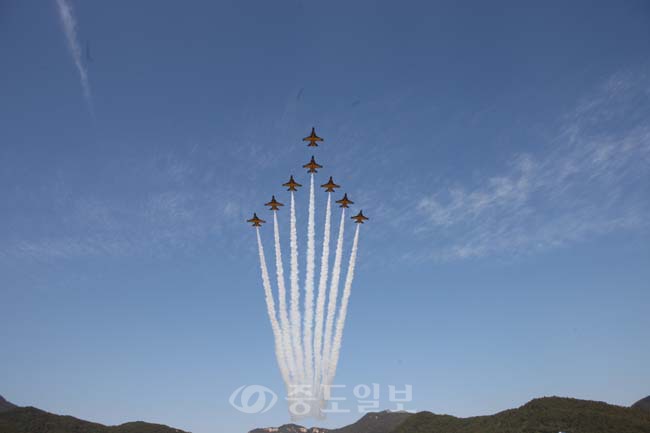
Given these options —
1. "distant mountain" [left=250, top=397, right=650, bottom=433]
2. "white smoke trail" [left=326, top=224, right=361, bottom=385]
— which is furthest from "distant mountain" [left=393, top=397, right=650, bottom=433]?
"white smoke trail" [left=326, top=224, right=361, bottom=385]

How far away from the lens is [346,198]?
282 feet

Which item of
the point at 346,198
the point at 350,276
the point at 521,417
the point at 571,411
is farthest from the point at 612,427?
the point at 346,198

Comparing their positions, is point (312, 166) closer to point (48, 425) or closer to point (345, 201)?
point (345, 201)

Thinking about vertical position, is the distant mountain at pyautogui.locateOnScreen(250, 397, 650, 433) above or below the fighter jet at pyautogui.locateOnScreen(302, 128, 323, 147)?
below

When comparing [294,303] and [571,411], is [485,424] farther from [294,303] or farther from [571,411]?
[294,303]

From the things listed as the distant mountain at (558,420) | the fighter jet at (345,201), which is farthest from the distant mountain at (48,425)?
the fighter jet at (345,201)

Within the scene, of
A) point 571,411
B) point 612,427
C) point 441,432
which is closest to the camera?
point 612,427

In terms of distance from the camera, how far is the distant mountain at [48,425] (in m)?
148

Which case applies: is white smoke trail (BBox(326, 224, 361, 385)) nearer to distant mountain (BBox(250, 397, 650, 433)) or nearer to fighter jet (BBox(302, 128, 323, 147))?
fighter jet (BBox(302, 128, 323, 147))

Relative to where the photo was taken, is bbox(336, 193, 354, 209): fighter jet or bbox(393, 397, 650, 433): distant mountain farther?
bbox(393, 397, 650, 433): distant mountain

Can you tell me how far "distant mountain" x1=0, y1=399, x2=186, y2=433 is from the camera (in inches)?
5832

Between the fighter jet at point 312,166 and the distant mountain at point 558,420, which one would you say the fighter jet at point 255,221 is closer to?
the fighter jet at point 312,166

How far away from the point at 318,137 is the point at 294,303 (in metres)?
29.0

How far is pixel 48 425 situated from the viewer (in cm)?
15400
